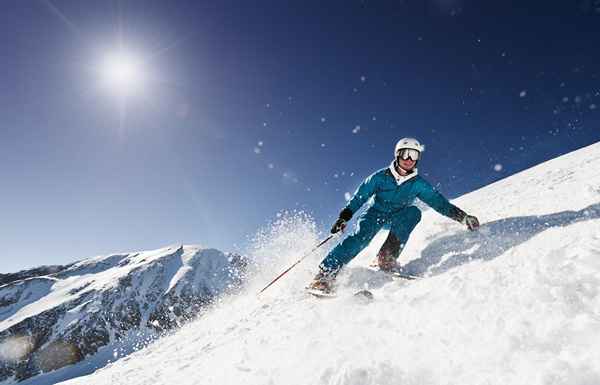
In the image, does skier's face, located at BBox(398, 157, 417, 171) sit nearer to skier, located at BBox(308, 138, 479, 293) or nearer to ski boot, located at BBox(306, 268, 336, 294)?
skier, located at BBox(308, 138, 479, 293)

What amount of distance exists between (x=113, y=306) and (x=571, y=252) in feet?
738

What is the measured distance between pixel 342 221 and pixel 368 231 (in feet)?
1.58

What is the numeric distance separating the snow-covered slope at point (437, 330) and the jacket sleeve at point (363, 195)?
4.88ft

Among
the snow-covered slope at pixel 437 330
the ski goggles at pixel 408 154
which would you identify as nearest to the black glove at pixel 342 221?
the snow-covered slope at pixel 437 330

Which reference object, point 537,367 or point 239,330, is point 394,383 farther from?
point 239,330

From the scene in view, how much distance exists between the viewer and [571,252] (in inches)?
114

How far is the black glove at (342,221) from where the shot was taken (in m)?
6.62

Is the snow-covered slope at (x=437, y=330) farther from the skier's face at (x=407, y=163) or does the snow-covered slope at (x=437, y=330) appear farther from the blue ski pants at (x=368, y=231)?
the skier's face at (x=407, y=163)

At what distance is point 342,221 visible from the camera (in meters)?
6.75

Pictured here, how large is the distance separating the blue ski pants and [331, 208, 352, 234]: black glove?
21cm

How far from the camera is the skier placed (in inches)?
261

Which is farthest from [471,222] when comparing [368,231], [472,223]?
[368,231]

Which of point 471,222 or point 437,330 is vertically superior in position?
point 471,222

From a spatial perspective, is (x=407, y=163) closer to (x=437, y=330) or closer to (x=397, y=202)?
(x=397, y=202)
